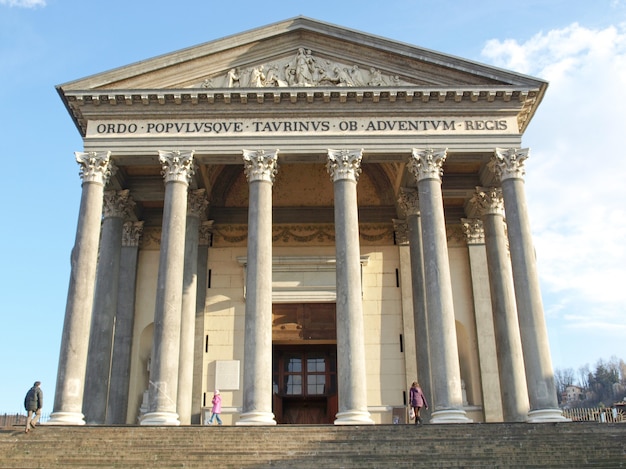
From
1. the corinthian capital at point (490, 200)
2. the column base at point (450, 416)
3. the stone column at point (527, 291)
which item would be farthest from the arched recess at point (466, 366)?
the column base at point (450, 416)

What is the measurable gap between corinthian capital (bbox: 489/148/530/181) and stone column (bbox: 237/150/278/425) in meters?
8.63

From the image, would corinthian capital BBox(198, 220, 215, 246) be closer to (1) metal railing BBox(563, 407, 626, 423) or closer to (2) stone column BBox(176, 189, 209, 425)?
(2) stone column BBox(176, 189, 209, 425)

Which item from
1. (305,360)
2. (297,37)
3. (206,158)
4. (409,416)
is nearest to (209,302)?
(305,360)

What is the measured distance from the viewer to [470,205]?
3231 cm

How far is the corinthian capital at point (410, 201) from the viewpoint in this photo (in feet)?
101

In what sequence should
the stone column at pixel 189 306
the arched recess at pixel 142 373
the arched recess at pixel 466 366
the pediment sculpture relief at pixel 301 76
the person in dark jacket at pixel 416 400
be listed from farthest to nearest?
the arched recess at pixel 466 366
the arched recess at pixel 142 373
the pediment sculpture relief at pixel 301 76
the stone column at pixel 189 306
the person in dark jacket at pixel 416 400

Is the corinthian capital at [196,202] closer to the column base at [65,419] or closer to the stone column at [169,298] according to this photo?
the stone column at [169,298]

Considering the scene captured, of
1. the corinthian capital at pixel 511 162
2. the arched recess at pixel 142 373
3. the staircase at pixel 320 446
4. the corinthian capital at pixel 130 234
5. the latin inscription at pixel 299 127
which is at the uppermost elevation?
the latin inscription at pixel 299 127

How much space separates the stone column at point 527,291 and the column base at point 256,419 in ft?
29.0

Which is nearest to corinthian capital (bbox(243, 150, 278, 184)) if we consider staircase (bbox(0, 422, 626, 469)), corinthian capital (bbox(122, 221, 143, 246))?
corinthian capital (bbox(122, 221, 143, 246))

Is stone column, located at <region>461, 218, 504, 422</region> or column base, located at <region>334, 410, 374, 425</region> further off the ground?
stone column, located at <region>461, 218, 504, 422</region>

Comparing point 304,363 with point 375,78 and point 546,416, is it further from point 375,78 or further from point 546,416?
point 375,78

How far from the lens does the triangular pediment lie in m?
27.4

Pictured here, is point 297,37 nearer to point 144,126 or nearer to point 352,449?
point 144,126
